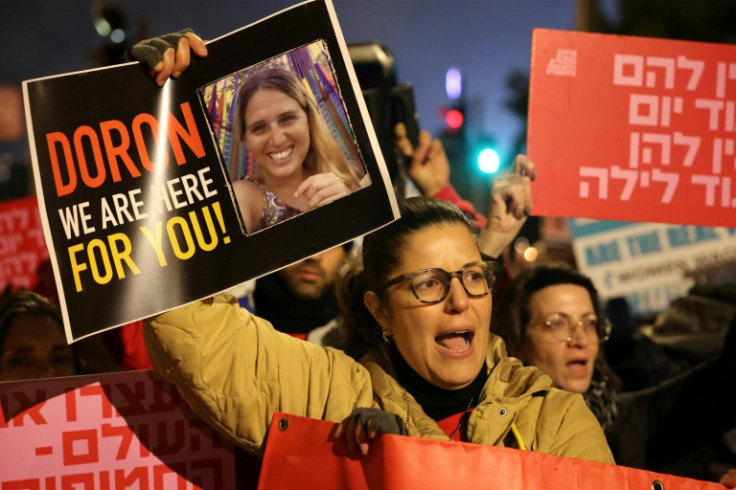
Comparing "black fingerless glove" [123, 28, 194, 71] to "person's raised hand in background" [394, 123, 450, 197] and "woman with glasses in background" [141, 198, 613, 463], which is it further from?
"person's raised hand in background" [394, 123, 450, 197]

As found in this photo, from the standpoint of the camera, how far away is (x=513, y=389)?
6.91 ft

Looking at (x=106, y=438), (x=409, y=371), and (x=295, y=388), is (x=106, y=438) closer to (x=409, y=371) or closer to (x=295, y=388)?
(x=295, y=388)

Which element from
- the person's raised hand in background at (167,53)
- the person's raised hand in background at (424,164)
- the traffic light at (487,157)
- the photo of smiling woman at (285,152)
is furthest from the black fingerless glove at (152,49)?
the traffic light at (487,157)

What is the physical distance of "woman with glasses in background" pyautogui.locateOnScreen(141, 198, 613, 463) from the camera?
195 centimetres

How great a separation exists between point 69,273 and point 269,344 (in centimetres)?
54

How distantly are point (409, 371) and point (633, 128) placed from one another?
1.17 metres

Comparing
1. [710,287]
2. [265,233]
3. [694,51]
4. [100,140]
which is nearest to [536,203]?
[694,51]

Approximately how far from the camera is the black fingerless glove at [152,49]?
198 cm

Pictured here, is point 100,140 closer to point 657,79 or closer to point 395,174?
point 395,174

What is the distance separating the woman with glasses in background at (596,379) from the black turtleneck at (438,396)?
54 cm

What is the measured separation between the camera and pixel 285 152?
6.84 ft

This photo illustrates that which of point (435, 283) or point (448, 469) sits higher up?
point (435, 283)

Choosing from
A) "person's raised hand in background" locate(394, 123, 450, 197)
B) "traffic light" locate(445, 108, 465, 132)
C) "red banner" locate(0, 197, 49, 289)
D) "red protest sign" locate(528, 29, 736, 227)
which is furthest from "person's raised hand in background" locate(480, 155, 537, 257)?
"red banner" locate(0, 197, 49, 289)

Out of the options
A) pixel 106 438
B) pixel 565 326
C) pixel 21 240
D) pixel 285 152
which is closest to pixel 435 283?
pixel 285 152
